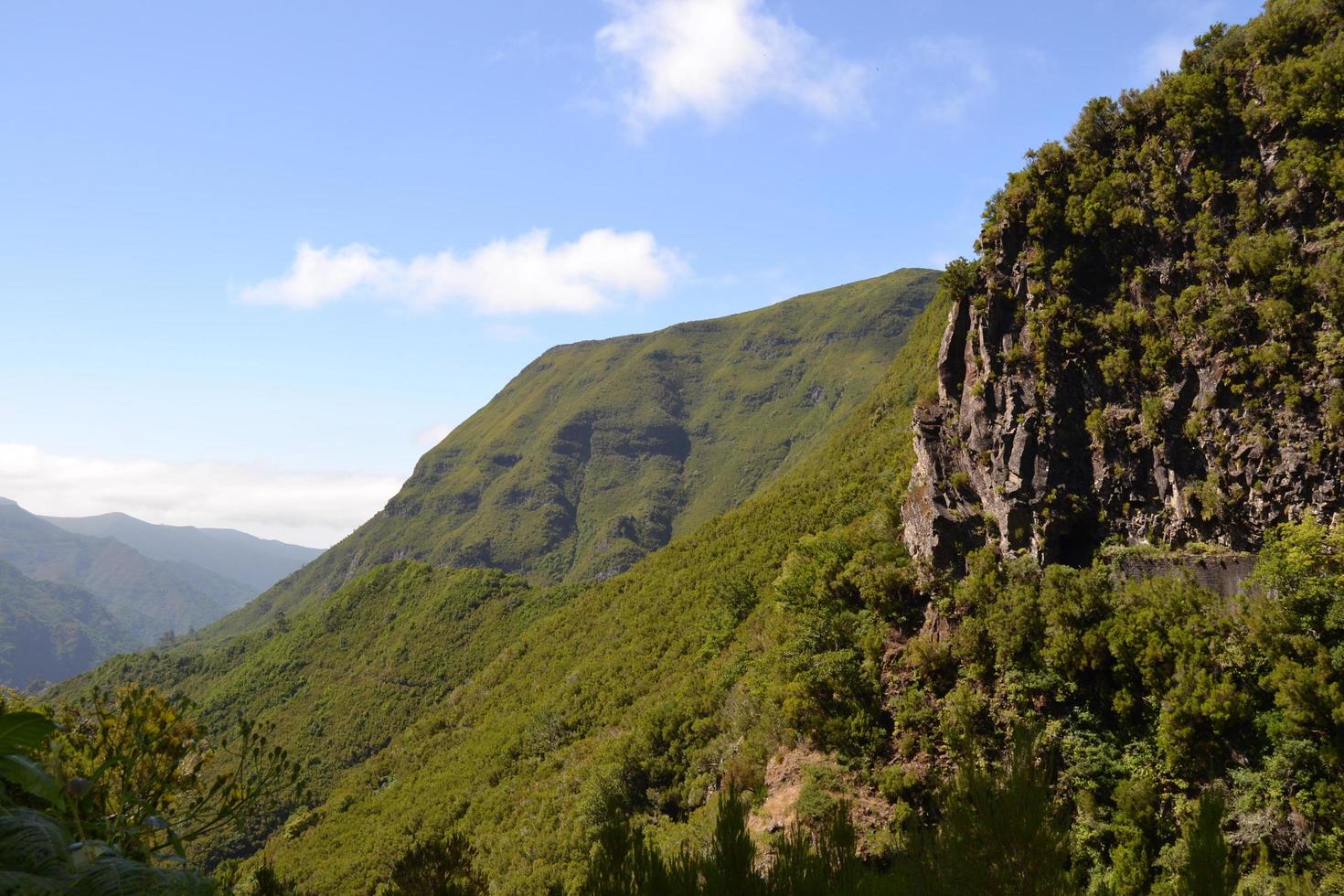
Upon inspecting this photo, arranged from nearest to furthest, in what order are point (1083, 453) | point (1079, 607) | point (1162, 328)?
point (1079, 607) → point (1162, 328) → point (1083, 453)

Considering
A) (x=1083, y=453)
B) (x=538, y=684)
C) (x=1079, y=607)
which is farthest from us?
(x=538, y=684)

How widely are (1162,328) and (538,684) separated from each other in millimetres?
46660

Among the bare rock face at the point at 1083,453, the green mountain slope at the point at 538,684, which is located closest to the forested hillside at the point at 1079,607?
the bare rock face at the point at 1083,453

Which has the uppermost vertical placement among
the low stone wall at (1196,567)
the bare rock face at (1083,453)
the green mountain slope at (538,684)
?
the bare rock face at (1083,453)

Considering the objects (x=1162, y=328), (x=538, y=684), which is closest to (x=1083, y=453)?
(x=1162, y=328)

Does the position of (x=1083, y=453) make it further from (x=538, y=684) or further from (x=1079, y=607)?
(x=538, y=684)

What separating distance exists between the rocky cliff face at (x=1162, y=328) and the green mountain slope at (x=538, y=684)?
7.40 m

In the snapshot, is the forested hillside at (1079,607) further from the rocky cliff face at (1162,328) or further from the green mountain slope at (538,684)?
the green mountain slope at (538,684)

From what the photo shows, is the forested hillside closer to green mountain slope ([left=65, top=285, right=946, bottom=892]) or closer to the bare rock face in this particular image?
the bare rock face

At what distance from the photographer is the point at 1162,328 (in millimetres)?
22344

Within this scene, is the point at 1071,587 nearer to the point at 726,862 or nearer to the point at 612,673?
the point at 726,862

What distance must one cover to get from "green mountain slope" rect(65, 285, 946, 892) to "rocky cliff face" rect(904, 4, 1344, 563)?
7404mm

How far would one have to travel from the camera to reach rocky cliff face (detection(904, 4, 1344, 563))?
1933cm

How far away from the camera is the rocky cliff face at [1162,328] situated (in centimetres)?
1933
